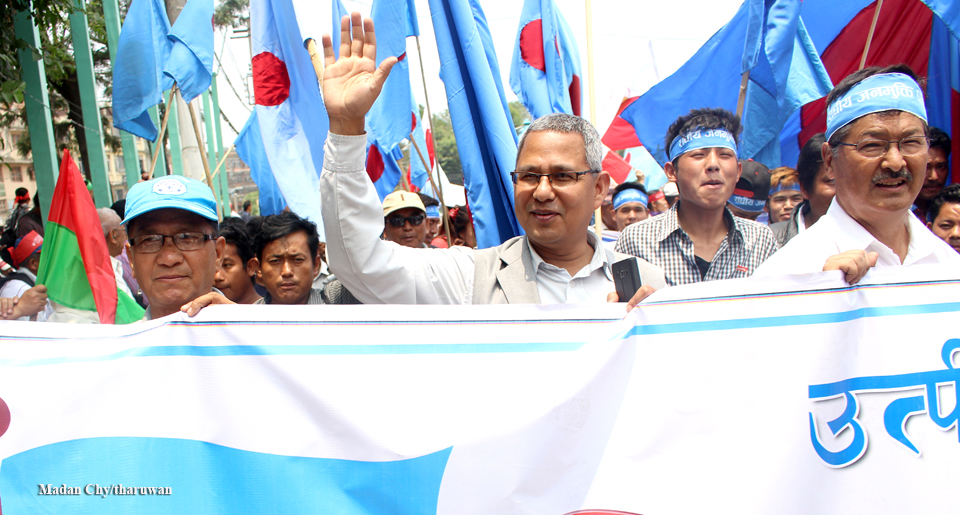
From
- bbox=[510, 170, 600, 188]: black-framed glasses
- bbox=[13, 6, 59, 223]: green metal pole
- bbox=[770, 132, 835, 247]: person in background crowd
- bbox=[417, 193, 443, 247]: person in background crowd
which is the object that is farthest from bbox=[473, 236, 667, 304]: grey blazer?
bbox=[13, 6, 59, 223]: green metal pole

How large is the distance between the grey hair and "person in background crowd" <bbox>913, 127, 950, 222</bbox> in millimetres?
2522

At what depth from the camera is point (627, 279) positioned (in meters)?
1.79

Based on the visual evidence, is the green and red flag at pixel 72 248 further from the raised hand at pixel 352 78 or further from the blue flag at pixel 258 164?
the blue flag at pixel 258 164

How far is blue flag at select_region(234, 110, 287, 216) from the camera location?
5.66 m

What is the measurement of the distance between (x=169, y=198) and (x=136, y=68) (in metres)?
3.67

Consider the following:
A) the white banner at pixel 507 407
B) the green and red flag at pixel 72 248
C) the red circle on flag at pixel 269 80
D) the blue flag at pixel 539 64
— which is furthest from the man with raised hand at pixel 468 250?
the red circle on flag at pixel 269 80

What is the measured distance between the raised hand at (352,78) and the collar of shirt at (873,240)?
146 cm

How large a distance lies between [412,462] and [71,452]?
0.85 m

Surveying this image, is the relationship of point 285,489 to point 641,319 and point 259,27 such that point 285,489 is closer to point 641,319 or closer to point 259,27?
point 641,319

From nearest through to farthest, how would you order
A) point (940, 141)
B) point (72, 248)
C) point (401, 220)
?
point (72, 248) < point (940, 141) < point (401, 220)

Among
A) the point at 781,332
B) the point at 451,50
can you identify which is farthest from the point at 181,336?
the point at 451,50

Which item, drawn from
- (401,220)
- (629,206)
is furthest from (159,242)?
(629,206)

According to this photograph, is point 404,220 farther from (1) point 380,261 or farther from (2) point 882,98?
(2) point 882,98

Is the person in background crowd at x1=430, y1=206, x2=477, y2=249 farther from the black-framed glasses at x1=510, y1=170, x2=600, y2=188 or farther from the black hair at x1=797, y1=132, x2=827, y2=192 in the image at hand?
the black-framed glasses at x1=510, y1=170, x2=600, y2=188
